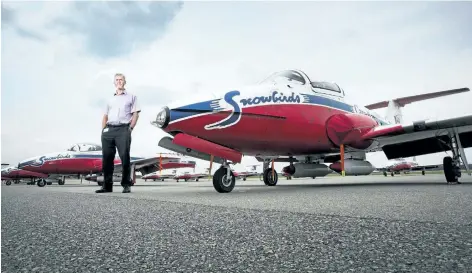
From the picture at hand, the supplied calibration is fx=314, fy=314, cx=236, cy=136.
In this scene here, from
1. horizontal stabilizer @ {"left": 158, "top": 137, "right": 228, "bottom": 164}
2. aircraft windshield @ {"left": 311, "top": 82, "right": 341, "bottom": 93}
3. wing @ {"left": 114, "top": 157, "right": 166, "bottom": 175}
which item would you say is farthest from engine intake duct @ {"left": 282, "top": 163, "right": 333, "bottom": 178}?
wing @ {"left": 114, "top": 157, "right": 166, "bottom": 175}

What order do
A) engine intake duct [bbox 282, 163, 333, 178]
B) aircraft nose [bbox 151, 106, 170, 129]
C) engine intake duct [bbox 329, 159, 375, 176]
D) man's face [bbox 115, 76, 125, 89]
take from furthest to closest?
1. engine intake duct [bbox 282, 163, 333, 178]
2. engine intake duct [bbox 329, 159, 375, 176]
3. man's face [bbox 115, 76, 125, 89]
4. aircraft nose [bbox 151, 106, 170, 129]

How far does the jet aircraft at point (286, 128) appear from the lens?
523 centimetres

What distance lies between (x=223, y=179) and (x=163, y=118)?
154cm

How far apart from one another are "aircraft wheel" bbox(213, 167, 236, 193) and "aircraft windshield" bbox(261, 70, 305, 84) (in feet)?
7.10

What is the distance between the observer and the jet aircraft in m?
5.23

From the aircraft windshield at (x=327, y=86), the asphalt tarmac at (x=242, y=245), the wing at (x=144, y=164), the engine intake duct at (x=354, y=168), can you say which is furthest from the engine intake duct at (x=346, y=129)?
the wing at (x=144, y=164)

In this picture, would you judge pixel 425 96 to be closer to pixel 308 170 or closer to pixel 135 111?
pixel 308 170

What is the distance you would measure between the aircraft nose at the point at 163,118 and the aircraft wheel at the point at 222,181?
4.37ft

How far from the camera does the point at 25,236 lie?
1501 mm

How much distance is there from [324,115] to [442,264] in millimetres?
6289

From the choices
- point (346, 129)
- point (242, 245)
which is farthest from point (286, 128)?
point (242, 245)

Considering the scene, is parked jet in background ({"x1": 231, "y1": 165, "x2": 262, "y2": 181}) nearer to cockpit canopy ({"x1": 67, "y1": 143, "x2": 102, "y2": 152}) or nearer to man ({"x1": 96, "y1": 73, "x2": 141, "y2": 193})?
cockpit canopy ({"x1": 67, "y1": 143, "x2": 102, "y2": 152})

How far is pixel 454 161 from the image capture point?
7.26 meters

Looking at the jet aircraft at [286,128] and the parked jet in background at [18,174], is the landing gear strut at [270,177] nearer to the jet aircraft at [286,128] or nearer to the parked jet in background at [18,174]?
the jet aircraft at [286,128]
